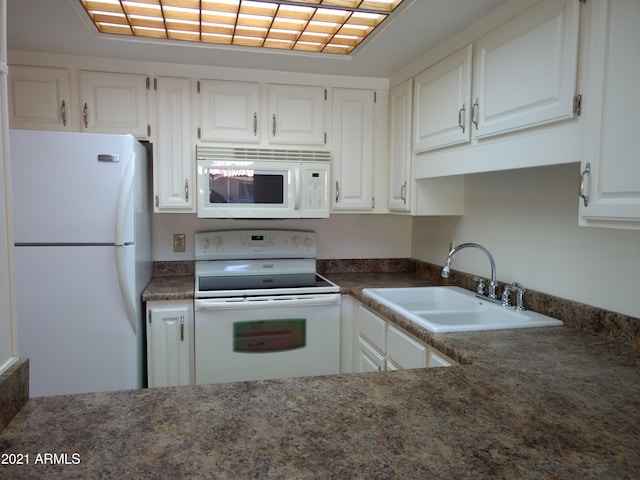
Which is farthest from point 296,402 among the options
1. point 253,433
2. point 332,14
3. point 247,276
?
point 247,276

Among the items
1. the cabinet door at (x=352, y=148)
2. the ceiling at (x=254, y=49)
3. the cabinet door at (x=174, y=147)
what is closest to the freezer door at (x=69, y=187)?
the cabinet door at (x=174, y=147)

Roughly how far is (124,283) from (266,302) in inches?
29.2

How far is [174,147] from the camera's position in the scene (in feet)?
8.25

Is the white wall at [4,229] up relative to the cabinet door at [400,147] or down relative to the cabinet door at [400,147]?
down

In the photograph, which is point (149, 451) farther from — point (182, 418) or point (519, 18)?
point (519, 18)

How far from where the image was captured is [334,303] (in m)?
2.50

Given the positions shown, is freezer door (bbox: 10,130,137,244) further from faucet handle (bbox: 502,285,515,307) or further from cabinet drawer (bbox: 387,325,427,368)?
faucet handle (bbox: 502,285,515,307)

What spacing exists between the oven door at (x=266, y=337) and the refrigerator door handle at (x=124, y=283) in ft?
1.09

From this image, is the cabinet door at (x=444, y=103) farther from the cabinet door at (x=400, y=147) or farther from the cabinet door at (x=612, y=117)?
the cabinet door at (x=612, y=117)

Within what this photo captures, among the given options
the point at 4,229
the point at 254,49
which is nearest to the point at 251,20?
the point at 254,49

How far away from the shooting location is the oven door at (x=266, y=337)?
2.37 m

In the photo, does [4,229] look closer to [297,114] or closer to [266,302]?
[266,302]

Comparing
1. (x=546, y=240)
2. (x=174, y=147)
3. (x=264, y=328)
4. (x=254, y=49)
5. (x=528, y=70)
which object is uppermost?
(x=254, y=49)

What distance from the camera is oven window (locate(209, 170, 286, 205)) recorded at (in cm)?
251
